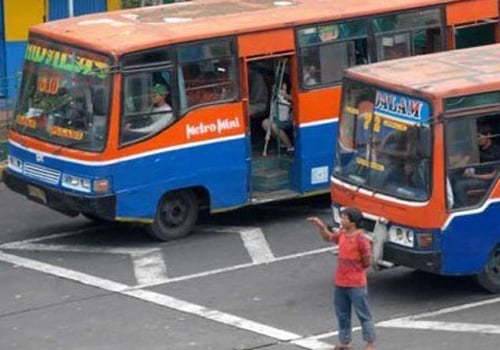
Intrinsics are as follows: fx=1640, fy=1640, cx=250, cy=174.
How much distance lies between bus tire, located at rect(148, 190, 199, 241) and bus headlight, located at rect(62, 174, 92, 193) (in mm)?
909

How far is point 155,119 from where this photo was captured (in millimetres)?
18766

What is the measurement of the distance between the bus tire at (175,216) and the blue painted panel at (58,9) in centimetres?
722

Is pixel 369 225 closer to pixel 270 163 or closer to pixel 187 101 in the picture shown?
pixel 187 101

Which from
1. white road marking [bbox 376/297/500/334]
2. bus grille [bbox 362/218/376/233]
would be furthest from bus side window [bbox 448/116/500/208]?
white road marking [bbox 376/297/500/334]

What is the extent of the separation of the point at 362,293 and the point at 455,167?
7.06 ft

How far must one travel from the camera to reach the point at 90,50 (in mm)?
18625

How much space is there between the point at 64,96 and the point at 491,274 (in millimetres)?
5628

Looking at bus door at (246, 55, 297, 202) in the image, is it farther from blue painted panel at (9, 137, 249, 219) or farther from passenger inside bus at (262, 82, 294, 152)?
blue painted panel at (9, 137, 249, 219)

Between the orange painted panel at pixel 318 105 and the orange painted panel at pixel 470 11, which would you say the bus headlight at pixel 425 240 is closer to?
the orange painted panel at pixel 318 105

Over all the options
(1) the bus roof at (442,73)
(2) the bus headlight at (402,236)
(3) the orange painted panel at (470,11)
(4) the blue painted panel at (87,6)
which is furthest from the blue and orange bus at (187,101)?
(4) the blue painted panel at (87,6)

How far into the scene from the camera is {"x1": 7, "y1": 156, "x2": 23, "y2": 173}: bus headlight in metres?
19.6

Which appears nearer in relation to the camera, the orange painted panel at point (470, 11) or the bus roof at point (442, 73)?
the bus roof at point (442, 73)

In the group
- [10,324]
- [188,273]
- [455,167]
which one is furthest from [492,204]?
[10,324]

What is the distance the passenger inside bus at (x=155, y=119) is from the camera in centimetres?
1858
